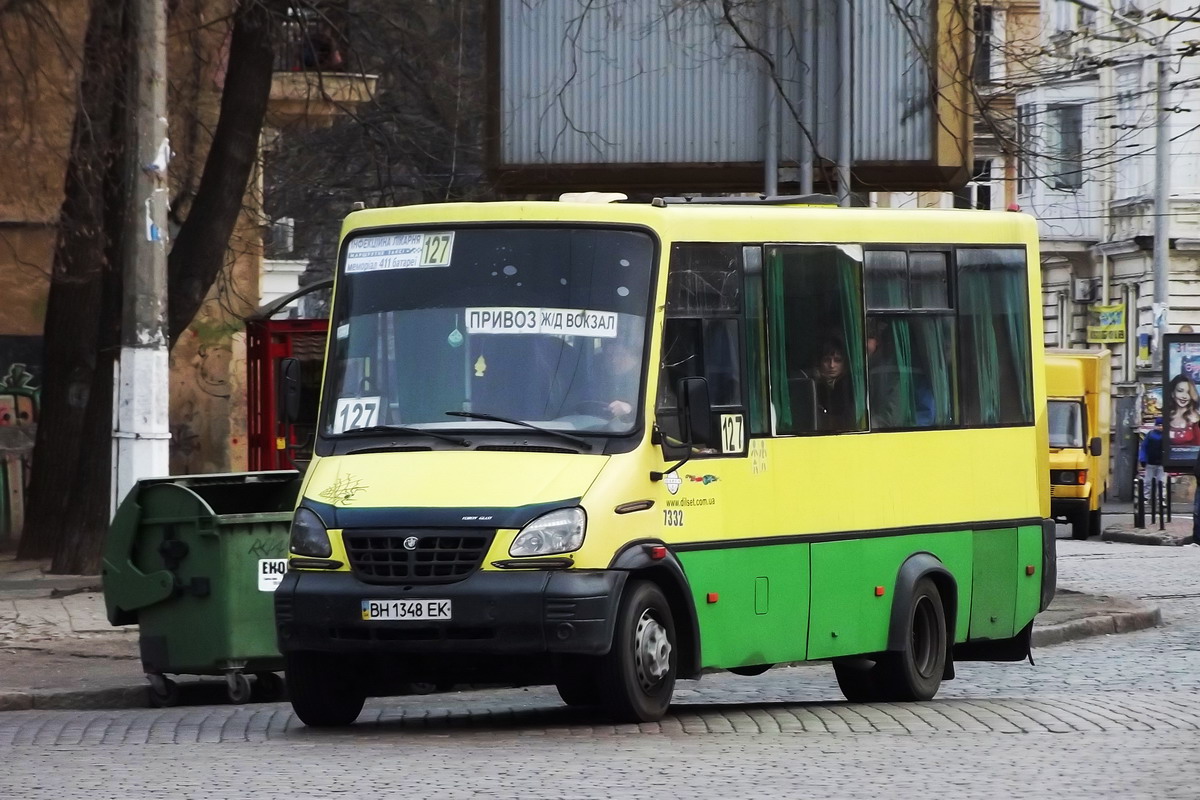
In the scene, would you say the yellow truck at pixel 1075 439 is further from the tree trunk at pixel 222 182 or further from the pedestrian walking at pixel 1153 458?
the tree trunk at pixel 222 182

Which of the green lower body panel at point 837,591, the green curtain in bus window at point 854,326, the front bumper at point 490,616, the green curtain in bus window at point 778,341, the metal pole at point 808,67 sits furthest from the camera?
the metal pole at point 808,67

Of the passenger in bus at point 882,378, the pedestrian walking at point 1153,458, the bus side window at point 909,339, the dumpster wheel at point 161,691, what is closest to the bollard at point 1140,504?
the pedestrian walking at point 1153,458

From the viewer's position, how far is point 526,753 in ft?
30.8

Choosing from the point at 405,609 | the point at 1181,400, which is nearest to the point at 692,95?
the point at 405,609

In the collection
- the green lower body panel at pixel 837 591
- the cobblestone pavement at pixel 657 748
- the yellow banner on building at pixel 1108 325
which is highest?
the yellow banner on building at pixel 1108 325

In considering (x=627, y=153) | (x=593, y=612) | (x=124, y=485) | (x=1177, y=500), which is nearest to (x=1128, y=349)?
(x=1177, y=500)

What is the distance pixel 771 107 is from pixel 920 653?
829 centimetres

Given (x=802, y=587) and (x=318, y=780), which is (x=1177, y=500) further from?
(x=318, y=780)

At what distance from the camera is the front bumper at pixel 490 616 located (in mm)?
9930

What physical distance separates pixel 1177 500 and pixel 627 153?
31.0 m

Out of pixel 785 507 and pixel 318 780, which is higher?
pixel 785 507

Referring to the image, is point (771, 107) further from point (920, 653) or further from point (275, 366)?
point (920, 653)

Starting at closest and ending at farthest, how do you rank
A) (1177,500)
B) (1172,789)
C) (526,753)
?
(1172,789), (526,753), (1177,500)

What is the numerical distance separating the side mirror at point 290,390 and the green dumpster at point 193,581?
4.91 ft
